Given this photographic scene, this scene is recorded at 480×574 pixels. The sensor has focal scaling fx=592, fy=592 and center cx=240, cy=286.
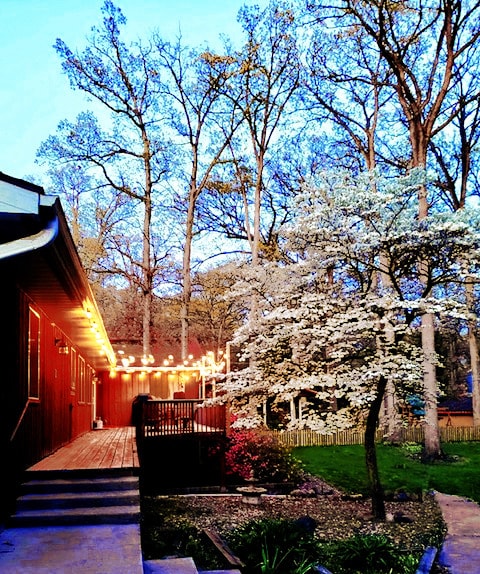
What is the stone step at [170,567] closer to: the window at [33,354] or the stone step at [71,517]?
the stone step at [71,517]

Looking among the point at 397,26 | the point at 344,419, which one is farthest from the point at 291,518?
the point at 397,26

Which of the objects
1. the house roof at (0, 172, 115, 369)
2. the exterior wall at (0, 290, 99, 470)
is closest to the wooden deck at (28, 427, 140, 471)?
the exterior wall at (0, 290, 99, 470)

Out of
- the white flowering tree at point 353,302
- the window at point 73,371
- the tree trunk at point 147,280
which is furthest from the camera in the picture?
the tree trunk at point 147,280

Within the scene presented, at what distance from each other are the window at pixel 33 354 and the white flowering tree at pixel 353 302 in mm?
3890

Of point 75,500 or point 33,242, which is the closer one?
point 33,242

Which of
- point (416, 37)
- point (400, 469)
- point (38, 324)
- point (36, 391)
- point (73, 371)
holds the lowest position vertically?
point (400, 469)

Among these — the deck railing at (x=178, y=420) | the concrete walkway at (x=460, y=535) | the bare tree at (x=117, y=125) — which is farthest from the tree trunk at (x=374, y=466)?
the bare tree at (x=117, y=125)

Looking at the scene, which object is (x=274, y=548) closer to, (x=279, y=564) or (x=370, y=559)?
(x=279, y=564)

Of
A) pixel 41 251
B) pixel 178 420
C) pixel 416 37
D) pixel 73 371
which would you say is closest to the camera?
pixel 41 251

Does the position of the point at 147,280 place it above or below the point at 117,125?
below

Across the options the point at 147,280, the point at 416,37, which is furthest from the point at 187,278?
the point at 416,37

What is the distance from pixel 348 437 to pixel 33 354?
16446 mm

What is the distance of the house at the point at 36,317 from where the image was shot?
4281 millimetres

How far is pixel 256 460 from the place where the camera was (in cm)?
1375
